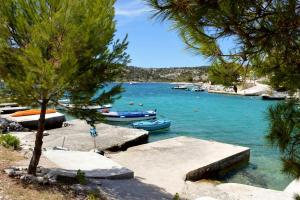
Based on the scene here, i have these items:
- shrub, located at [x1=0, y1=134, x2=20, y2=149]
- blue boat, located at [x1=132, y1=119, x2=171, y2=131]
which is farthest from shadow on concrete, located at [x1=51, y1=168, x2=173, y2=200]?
blue boat, located at [x1=132, y1=119, x2=171, y2=131]

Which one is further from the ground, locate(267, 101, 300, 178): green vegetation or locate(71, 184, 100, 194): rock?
locate(267, 101, 300, 178): green vegetation

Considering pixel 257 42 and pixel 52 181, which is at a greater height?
pixel 257 42

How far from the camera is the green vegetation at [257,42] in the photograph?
4.57 metres

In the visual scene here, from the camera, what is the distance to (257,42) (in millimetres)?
5098

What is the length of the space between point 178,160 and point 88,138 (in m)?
6.96

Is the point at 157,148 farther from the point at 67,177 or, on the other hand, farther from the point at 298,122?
the point at 298,122

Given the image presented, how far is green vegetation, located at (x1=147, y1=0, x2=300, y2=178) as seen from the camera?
15.0 feet

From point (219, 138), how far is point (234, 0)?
1134 inches

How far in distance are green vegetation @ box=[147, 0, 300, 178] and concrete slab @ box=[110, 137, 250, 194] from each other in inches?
328

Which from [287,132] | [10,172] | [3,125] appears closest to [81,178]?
[10,172]

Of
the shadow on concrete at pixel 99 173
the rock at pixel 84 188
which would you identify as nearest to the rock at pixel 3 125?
the shadow on concrete at pixel 99 173

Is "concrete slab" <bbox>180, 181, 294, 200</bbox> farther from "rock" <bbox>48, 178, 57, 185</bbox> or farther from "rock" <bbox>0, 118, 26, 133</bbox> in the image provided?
"rock" <bbox>0, 118, 26, 133</bbox>

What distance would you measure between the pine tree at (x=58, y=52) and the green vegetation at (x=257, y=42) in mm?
4635

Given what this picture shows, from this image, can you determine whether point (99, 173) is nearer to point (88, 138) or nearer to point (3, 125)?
point (88, 138)
